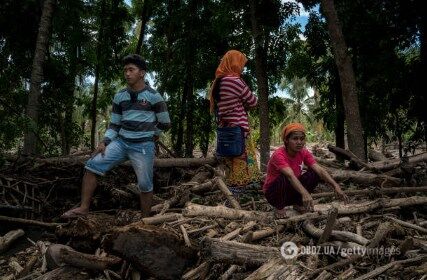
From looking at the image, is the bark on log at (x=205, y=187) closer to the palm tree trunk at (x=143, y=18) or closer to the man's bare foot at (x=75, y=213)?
the man's bare foot at (x=75, y=213)

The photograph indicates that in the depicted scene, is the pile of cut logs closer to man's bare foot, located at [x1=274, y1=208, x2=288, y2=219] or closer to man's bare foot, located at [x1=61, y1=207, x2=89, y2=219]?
man's bare foot, located at [x1=274, y1=208, x2=288, y2=219]

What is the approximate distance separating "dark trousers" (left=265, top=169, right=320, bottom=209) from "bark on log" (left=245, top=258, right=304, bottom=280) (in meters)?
1.14

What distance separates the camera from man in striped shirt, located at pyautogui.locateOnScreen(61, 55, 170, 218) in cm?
456

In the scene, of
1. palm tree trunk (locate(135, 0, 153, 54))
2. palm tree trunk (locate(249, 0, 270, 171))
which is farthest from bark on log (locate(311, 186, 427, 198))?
palm tree trunk (locate(135, 0, 153, 54))

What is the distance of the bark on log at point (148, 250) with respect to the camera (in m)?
3.32

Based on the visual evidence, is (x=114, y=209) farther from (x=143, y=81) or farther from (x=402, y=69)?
(x=402, y=69)

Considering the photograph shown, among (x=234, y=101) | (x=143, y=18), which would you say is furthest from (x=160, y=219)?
(x=143, y=18)

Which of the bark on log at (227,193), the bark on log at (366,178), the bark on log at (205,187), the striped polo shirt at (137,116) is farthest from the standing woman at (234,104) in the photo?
the bark on log at (366,178)

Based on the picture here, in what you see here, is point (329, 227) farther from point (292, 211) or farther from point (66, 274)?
point (66, 274)

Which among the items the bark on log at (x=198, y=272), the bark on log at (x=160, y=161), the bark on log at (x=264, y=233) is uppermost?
the bark on log at (x=160, y=161)

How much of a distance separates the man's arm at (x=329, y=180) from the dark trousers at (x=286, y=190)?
0.23 ft

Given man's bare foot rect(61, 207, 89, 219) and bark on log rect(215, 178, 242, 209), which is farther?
bark on log rect(215, 178, 242, 209)

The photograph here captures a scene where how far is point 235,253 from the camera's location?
3.25 metres

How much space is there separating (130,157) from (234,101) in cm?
155
